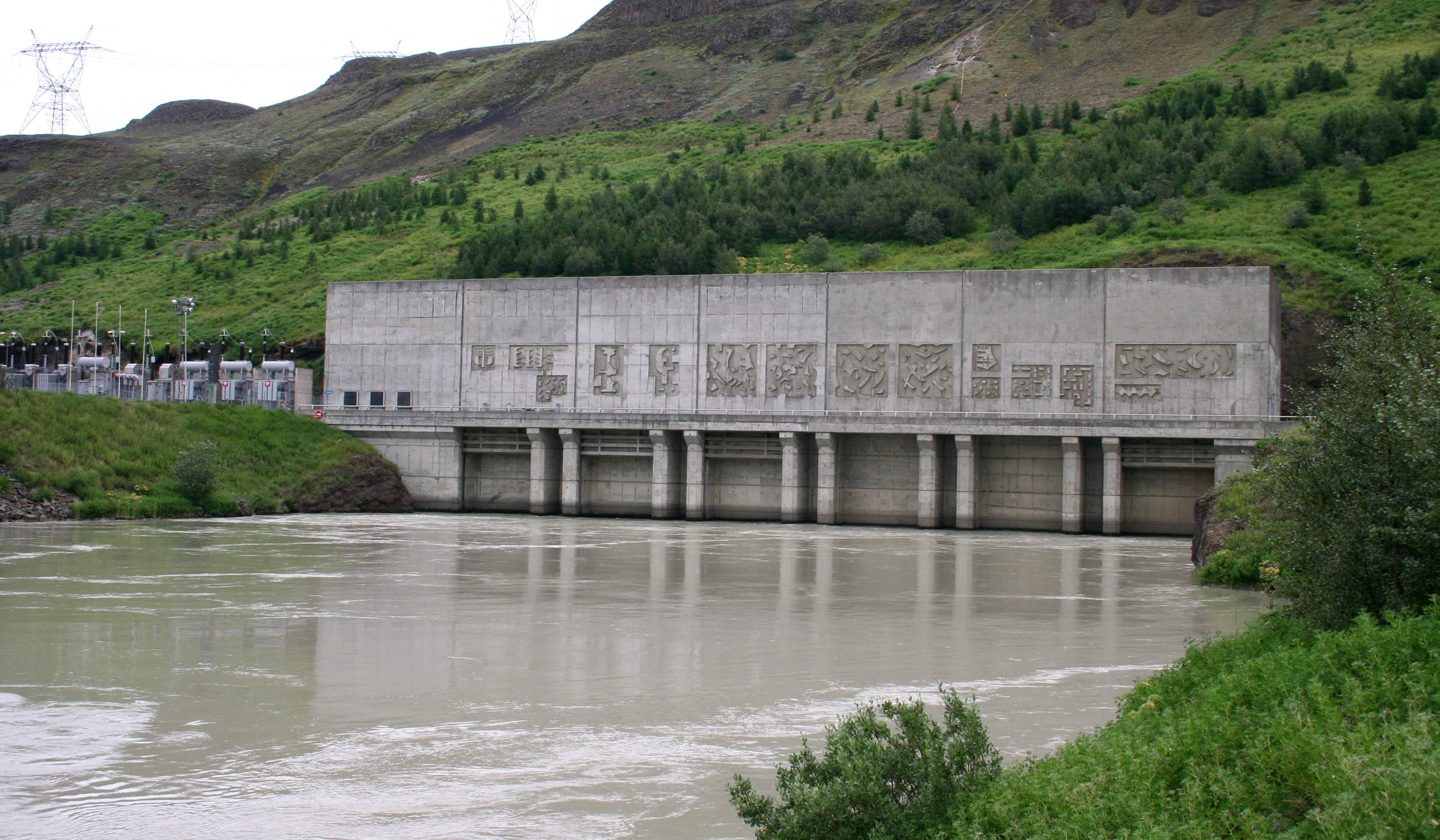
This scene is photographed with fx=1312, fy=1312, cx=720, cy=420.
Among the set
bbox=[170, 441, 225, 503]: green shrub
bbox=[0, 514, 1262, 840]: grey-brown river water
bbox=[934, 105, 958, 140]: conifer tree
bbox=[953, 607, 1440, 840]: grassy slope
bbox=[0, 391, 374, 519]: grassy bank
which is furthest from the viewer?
bbox=[934, 105, 958, 140]: conifer tree

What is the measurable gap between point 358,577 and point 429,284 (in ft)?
91.7

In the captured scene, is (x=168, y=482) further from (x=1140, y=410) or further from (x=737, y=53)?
(x=737, y=53)

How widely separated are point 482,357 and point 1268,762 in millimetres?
44672

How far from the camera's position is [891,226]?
243 feet

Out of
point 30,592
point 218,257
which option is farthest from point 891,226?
point 30,592

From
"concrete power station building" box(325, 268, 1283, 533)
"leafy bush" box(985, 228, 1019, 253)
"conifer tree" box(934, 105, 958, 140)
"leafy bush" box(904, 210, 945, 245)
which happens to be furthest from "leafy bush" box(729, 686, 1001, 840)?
"conifer tree" box(934, 105, 958, 140)

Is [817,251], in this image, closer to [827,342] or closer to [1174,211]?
[1174,211]

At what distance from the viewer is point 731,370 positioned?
47.7 metres

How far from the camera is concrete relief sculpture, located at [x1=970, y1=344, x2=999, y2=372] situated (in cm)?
4453

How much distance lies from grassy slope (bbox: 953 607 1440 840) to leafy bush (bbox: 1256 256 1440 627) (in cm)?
108

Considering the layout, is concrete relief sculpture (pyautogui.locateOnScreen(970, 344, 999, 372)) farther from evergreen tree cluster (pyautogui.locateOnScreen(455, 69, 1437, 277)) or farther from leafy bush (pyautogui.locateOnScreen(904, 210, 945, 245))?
leafy bush (pyautogui.locateOnScreen(904, 210, 945, 245))

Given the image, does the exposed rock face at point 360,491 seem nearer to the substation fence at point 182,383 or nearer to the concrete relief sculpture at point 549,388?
the substation fence at point 182,383

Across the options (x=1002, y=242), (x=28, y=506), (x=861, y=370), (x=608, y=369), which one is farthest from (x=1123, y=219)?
(x=28, y=506)

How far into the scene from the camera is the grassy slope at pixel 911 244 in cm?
6200
